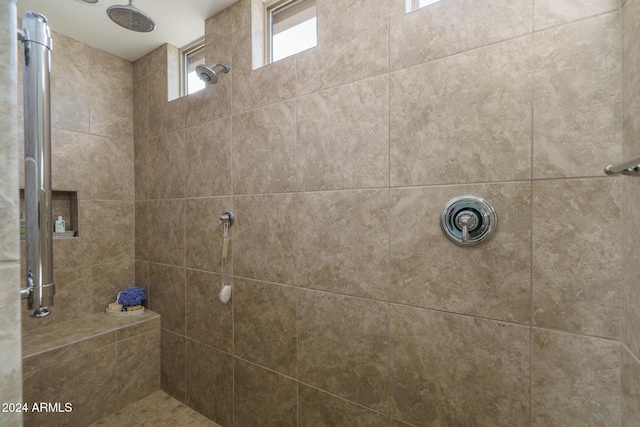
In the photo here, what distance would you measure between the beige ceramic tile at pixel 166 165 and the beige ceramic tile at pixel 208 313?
0.59 metres

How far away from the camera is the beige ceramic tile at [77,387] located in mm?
1592

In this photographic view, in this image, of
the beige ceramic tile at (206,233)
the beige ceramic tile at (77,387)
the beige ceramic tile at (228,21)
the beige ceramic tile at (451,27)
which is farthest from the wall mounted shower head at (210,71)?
the beige ceramic tile at (77,387)

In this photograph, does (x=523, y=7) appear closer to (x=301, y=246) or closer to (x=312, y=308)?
(x=301, y=246)

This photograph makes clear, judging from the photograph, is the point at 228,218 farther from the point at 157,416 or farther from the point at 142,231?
the point at 157,416

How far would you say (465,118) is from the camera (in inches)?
40.6

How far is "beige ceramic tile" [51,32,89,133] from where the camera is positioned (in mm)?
1951

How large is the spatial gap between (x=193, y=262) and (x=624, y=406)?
77.6 inches

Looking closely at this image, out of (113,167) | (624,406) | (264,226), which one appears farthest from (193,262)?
(624,406)

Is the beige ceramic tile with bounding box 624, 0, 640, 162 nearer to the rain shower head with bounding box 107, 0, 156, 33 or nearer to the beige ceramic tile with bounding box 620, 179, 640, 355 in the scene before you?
the beige ceramic tile with bounding box 620, 179, 640, 355

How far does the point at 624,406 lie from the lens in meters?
0.82

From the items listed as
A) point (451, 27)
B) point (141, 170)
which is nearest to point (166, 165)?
point (141, 170)

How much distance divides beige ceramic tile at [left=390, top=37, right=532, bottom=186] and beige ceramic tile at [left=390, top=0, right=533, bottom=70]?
3cm

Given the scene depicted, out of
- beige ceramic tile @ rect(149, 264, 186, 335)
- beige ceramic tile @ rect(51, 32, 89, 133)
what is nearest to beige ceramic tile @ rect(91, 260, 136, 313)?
beige ceramic tile @ rect(149, 264, 186, 335)

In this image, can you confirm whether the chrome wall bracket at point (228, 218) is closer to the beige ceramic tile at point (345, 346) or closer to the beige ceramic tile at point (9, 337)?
the beige ceramic tile at point (345, 346)
